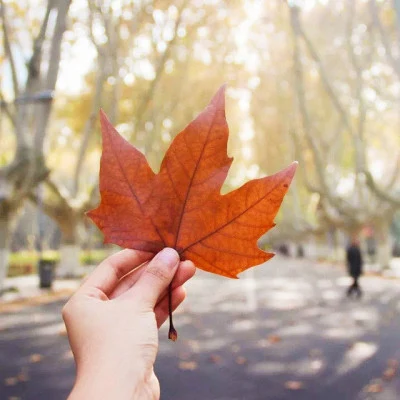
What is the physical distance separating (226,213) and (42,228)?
55.8 meters

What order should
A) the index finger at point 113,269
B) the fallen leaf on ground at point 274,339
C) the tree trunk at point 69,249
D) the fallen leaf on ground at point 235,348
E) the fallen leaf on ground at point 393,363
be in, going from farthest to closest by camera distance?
the tree trunk at point 69,249
the fallen leaf on ground at point 274,339
the fallen leaf on ground at point 235,348
the fallen leaf on ground at point 393,363
the index finger at point 113,269

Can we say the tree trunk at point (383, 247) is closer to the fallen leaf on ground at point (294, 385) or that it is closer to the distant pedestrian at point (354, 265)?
the distant pedestrian at point (354, 265)

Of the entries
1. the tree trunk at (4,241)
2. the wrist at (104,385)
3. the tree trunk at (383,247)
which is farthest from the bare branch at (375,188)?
the wrist at (104,385)

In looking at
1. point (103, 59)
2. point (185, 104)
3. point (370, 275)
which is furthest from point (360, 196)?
point (103, 59)

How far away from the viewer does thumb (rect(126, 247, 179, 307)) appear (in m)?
1.10

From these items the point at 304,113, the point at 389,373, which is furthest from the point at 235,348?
the point at 304,113

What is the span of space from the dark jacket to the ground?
1029mm

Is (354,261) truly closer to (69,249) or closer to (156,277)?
(69,249)

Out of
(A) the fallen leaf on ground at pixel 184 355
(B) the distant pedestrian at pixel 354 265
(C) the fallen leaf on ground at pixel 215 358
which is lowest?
(B) the distant pedestrian at pixel 354 265

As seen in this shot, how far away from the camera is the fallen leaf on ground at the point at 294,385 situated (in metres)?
6.32

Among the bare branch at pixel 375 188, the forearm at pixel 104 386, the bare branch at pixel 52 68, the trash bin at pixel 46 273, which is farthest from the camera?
the trash bin at pixel 46 273

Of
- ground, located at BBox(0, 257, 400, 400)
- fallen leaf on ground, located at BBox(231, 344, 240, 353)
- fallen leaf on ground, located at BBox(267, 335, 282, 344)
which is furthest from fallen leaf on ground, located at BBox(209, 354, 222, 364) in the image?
fallen leaf on ground, located at BBox(267, 335, 282, 344)

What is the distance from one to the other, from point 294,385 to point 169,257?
5.80 meters

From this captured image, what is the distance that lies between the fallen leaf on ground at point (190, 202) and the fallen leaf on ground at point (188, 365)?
6.65 m
